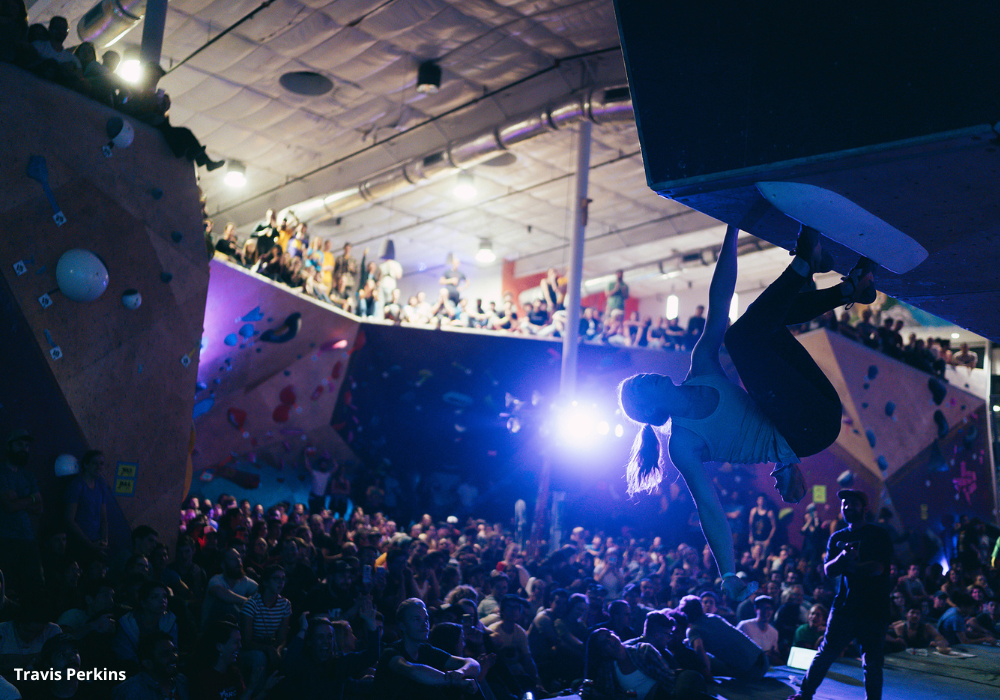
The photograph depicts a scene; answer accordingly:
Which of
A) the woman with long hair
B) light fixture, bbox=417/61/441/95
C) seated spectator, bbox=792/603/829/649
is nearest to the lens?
the woman with long hair

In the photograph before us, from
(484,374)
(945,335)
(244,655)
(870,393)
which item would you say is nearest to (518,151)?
(484,374)

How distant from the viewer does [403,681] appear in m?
3.70

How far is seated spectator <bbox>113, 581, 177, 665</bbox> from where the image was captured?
393 centimetres

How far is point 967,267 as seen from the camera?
2656 mm

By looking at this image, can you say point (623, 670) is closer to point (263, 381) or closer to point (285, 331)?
point (285, 331)

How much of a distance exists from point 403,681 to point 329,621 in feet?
2.44

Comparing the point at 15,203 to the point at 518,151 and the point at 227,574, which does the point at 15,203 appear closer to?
the point at 227,574

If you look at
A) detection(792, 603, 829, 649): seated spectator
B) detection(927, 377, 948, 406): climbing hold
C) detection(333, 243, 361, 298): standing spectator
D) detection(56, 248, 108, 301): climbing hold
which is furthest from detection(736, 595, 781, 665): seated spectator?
detection(927, 377, 948, 406): climbing hold

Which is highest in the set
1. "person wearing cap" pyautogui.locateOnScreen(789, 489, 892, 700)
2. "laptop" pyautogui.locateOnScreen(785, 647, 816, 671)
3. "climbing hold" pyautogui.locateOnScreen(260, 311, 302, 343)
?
"climbing hold" pyautogui.locateOnScreen(260, 311, 302, 343)

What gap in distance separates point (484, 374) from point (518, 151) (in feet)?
13.5

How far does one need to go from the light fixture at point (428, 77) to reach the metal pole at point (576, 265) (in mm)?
2339

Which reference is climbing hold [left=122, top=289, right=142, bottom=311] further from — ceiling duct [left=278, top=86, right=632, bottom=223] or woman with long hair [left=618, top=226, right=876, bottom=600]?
ceiling duct [left=278, top=86, right=632, bottom=223]

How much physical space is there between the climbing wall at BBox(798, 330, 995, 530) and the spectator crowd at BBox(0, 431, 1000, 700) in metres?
4.43

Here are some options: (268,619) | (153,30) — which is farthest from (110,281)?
(153,30)
